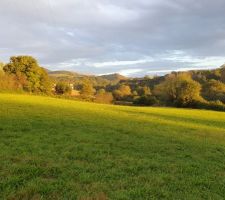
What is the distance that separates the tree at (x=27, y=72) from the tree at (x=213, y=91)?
50674 mm

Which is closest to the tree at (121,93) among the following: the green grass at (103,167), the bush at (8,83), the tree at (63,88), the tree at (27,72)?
the tree at (63,88)

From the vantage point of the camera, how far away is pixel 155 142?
1752 cm

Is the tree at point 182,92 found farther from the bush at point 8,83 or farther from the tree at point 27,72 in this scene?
the bush at point 8,83

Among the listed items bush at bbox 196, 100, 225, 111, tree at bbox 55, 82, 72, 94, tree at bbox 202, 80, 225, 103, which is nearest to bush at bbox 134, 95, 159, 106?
bush at bbox 196, 100, 225, 111

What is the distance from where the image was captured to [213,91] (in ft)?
350

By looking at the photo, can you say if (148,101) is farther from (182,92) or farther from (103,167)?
(103,167)

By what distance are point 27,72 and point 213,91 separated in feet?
190

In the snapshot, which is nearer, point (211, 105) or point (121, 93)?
point (211, 105)

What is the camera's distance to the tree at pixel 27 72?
90.9m

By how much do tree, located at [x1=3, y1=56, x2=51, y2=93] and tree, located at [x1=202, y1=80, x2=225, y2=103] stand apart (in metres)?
50.7

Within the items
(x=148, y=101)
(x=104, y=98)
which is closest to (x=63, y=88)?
(x=104, y=98)

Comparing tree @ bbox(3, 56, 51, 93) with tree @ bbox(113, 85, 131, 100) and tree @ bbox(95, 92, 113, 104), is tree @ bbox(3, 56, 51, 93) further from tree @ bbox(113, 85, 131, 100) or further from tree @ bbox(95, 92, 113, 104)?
tree @ bbox(113, 85, 131, 100)

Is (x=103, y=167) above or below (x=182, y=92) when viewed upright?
below

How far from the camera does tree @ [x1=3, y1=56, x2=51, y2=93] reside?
9088 centimetres
